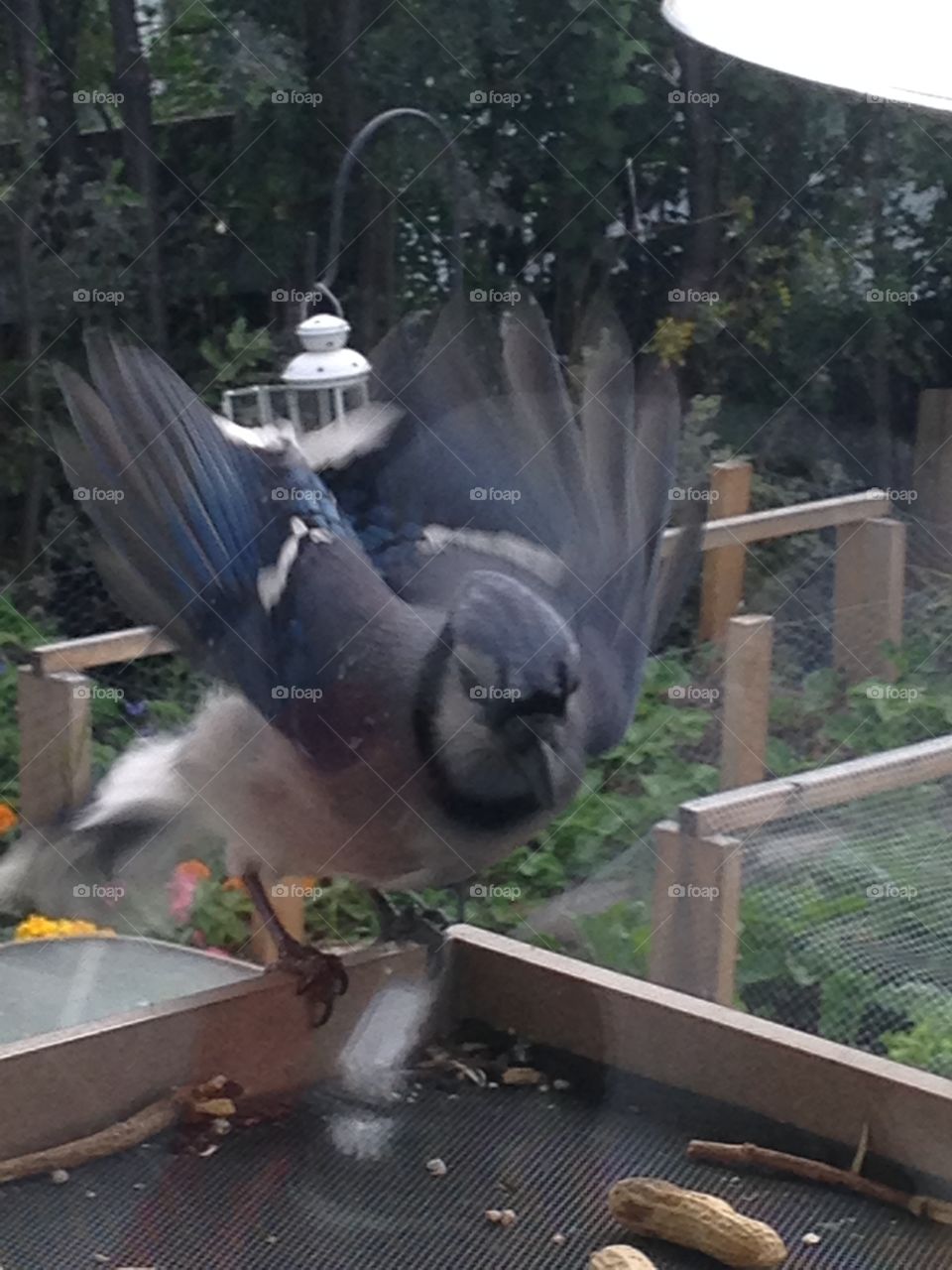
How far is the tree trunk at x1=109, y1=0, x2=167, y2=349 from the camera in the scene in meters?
1.20

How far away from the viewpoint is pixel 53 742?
1236 millimetres

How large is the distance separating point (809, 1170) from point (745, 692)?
1.51 ft

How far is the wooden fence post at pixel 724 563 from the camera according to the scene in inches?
49.3

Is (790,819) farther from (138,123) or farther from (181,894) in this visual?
(138,123)

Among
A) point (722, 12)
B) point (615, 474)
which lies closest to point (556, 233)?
point (615, 474)

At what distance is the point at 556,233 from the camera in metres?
1.23

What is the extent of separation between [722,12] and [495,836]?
2.15 ft

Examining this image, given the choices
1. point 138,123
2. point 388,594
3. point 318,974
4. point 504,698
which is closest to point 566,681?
point 504,698

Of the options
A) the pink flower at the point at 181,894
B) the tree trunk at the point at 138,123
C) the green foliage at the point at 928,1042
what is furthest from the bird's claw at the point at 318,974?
the tree trunk at the point at 138,123

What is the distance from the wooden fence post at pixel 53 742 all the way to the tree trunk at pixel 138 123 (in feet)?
0.94

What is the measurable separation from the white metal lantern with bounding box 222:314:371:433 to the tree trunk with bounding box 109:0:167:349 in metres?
0.11

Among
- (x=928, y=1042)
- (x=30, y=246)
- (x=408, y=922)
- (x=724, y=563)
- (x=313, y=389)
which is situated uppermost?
(x=30, y=246)

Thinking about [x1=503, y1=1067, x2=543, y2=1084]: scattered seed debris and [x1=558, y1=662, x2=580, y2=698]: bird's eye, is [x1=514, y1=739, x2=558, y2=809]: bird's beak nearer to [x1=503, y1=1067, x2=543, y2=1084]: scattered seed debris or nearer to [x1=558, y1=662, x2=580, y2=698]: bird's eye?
[x1=558, y1=662, x2=580, y2=698]: bird's eye

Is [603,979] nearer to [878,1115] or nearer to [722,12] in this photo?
[878,1115]
